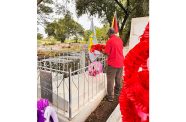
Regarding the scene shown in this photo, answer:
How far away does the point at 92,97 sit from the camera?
5.70 feet

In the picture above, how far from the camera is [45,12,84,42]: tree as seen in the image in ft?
4.38

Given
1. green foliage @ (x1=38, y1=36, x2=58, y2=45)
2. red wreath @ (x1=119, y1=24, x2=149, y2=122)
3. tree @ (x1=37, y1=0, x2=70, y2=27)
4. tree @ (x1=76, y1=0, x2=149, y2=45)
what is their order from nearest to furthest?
red wreath @ (x1=119, y1=24, x2=149, y2=122), tree @ (x1=76, y1=0, x2=149, y2=45), green foliage @ (x1=38, y1=36, x2=58, y2=45), tree @ (x1=37, y1=0, x2=70, y2=27)

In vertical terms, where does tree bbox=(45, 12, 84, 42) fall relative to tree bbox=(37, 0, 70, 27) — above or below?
below

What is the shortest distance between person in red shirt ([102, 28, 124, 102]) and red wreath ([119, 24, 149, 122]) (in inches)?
23.9

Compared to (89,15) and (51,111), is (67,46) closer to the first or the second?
(89,15)

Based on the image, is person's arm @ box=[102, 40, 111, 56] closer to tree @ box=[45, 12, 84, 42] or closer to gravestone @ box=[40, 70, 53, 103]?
tree @ box=[45, 12, 84, 42]

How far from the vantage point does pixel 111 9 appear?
1279 mm

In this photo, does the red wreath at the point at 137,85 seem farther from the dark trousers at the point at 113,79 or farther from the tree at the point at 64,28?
the tree at the point at 64,28

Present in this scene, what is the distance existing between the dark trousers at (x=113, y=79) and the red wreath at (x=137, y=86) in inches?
26.5

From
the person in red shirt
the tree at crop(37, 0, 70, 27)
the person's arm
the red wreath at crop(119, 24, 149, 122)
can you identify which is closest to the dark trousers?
the person in red shirt

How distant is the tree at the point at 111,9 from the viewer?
3.75 ft

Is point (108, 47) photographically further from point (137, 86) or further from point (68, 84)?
point (137, 86)

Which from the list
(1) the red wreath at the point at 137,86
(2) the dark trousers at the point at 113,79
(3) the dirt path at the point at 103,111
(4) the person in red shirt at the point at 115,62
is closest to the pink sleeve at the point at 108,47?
(4) the person in red shirt at the point at 115,62
